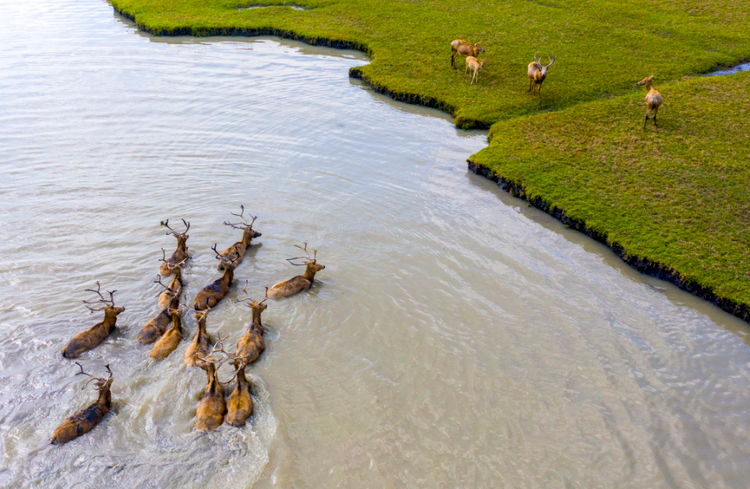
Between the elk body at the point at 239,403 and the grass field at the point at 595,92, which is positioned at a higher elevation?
the grass field at the point at 595,92

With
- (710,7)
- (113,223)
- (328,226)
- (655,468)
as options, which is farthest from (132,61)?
(710,7)

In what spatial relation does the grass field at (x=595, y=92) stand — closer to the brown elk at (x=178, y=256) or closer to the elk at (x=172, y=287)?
the brown elk at (x=178, y=256)

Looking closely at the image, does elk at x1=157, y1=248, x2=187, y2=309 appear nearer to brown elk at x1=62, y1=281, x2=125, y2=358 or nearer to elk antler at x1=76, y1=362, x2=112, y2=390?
brown elk at x1=62, y1=281, x2=125, y2=358

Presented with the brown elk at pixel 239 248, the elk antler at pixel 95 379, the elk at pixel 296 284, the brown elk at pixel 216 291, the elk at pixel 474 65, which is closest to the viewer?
the elk antler at pixel 95 379

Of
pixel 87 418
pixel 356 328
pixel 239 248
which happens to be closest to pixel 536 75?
pixel 239 248

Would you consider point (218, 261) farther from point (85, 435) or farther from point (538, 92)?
point (538, 92)

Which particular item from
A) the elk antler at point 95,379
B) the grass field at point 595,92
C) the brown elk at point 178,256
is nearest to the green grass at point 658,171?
the grass field at point 595,92

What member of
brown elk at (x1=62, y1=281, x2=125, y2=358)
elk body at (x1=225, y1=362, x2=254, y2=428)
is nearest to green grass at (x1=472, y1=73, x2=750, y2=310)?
elk body at (x1=225, y1=362, x2=254, y2=428)
